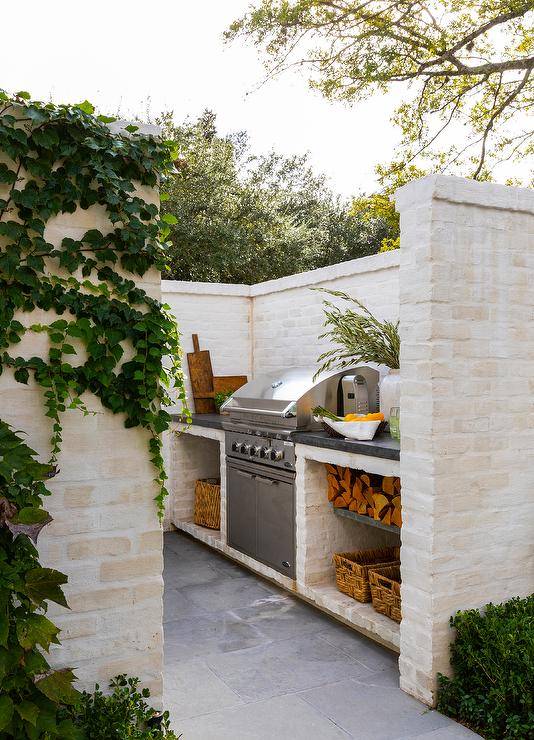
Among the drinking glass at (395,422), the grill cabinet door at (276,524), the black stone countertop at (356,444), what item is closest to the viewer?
the black stone countertop at (356,444)

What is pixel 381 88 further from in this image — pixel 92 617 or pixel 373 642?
pixel 92 617

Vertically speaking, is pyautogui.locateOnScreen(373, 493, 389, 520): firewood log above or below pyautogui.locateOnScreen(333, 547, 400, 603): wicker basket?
above

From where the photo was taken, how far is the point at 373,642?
12.1ft

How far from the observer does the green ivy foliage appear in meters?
2.04

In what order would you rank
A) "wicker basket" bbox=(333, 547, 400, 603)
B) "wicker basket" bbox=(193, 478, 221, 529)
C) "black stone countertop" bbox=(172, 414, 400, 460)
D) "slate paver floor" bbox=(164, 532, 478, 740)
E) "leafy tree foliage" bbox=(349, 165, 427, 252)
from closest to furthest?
"slate paver floor" bbox=(164, 532, 478, 740), "black stone countertop" bbox=(172, 414, 400, 460), "wicker basket" bbox=(333, 547, 400, 603), "wicker basket" bbox=(193, 478, 221, 529), "leafy tree foliage" bbox=(349, 165, 427, 252)

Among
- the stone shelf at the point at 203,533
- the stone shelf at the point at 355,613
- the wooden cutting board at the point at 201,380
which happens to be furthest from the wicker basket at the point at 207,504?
the stone shelf at the point at 355,613

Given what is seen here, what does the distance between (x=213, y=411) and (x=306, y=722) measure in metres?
3.50

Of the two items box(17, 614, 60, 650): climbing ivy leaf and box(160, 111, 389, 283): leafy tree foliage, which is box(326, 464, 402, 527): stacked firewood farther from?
box(160, 111, 389, 283): leafy tree foliage

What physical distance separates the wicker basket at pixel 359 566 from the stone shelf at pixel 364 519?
0.81 ft

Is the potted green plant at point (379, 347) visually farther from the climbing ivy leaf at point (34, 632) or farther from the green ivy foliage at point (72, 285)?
the climbing ivy leaf at point (34, 632)

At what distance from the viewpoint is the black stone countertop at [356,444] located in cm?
332

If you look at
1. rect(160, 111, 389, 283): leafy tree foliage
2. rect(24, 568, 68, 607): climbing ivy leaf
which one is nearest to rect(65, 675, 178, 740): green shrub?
rect(24, 568, 68, 607): climbing ivy leaf

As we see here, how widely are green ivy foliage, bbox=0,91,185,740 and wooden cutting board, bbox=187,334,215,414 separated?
3574 mm

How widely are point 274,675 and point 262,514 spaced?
139cm
